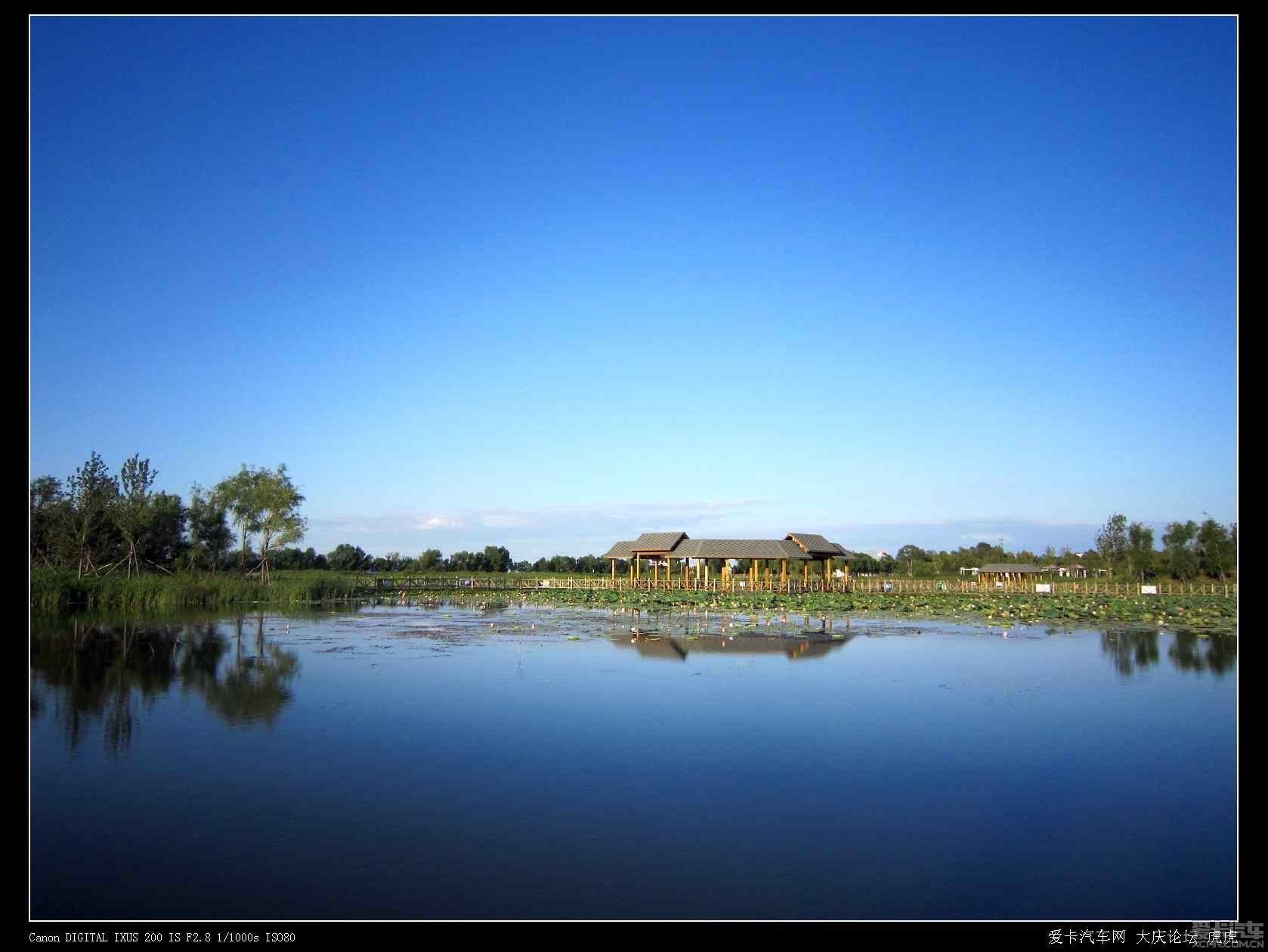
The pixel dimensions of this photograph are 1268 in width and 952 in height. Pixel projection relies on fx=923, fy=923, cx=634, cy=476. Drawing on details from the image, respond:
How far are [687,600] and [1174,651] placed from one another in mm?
19396

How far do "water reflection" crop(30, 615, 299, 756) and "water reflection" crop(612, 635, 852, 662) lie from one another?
7.22 m

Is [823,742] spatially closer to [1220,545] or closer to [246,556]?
[246,556]

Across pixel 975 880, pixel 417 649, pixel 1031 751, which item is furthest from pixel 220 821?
pixel 417 649

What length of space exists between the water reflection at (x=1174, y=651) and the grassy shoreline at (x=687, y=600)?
172 cm

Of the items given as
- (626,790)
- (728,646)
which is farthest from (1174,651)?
(626,790)

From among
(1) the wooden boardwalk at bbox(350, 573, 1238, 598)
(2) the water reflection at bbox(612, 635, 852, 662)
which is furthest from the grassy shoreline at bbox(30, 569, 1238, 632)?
(2) the water reflection at bbox(612, 635, 852, 662)

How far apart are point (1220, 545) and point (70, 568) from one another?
55.5m

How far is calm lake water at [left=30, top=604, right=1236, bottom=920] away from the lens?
6504 mm

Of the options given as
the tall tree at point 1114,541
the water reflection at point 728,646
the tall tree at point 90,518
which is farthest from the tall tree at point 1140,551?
the tall tree at point 90,518

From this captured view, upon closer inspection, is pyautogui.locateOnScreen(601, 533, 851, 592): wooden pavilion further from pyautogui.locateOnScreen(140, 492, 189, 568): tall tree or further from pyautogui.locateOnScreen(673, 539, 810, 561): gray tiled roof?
pyautogui.locateOnScreen(140, 492, 189, 568): tall tree

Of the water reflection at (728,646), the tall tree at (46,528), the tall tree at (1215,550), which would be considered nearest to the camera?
the water reflection at (728,646)

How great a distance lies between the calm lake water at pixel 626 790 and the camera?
21.3 ft

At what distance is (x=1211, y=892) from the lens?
6781mm

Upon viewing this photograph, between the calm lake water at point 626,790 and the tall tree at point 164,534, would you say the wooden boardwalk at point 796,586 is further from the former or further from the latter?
the calm lake water at point 626,790
